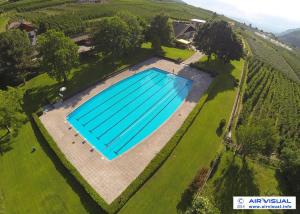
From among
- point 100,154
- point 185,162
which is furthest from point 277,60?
point 100,154

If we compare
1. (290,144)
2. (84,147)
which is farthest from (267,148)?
(84,147)

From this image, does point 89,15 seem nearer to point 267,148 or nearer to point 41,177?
point 41,177

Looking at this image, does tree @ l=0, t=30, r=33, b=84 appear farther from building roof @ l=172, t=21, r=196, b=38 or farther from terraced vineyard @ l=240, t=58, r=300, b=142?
terraced vineyard @ l=240, t=58, r=300, b=142

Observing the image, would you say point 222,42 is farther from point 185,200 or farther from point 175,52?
point 185,200

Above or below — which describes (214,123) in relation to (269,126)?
below

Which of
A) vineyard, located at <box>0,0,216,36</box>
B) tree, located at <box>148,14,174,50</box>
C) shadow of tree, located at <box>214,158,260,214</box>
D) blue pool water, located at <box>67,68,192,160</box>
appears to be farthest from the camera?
vineyard, located at <box>0,0,216,36</box>

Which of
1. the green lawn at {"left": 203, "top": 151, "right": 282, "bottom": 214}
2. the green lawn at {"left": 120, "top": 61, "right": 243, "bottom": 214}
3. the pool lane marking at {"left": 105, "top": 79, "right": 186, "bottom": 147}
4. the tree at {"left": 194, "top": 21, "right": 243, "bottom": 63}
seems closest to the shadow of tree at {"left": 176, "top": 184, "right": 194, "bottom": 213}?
the green lawn at {"left": 120, "top": 61, "right": 243, "bottom": 214}
